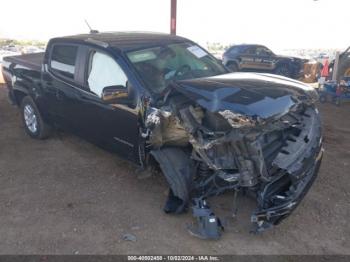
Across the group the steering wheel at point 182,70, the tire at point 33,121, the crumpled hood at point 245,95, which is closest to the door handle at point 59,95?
the tire at point 33,121

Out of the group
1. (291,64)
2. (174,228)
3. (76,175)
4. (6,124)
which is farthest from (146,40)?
(291,64)

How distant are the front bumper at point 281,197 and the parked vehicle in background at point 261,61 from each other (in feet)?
40.6

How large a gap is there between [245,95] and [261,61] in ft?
42.1

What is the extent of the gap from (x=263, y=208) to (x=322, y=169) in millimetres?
2072

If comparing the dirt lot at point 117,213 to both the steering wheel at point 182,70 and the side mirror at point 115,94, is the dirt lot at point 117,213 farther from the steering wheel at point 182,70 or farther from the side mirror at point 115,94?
the steering wheel at point 182,70

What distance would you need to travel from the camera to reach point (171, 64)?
15.4ft

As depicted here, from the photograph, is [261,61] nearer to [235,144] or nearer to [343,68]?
[343,68]

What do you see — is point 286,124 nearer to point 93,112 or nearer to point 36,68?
point 93,112

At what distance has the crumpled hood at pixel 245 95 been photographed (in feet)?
11.2

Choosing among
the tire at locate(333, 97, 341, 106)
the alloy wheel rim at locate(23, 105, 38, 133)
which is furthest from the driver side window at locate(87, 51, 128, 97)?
the tire at locate(333, 97, 341, 106)

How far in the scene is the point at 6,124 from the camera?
24.4ft

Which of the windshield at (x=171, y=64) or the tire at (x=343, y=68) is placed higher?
the windshield at (x=171, y=64)

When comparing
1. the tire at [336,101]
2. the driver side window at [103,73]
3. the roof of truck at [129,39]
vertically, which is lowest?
the tire at [336,101]

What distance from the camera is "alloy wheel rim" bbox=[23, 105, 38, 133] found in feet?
20.5
